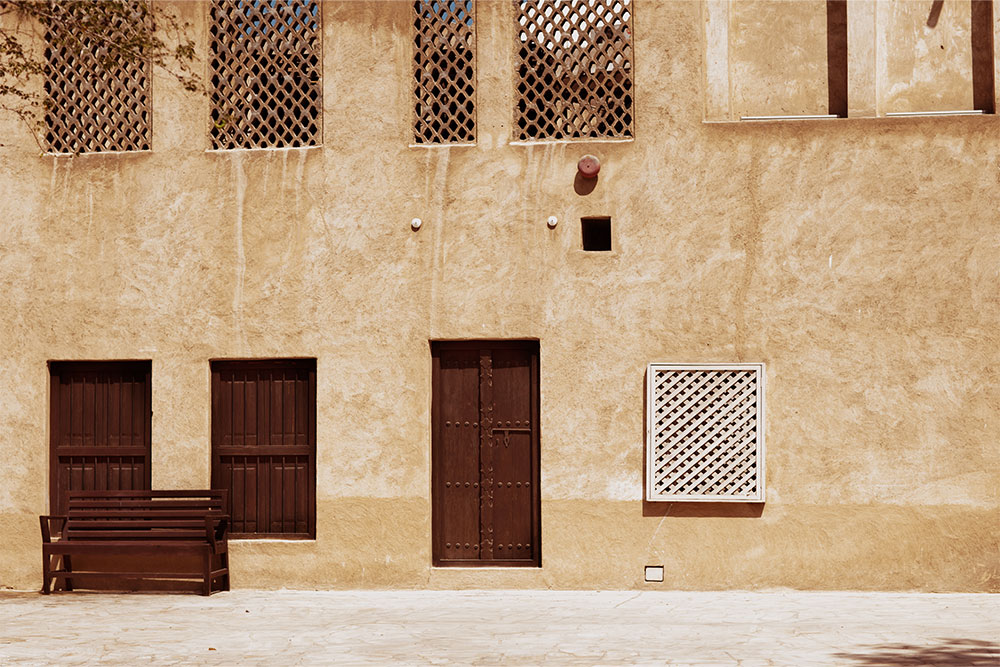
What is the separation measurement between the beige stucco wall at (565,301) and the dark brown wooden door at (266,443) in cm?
21

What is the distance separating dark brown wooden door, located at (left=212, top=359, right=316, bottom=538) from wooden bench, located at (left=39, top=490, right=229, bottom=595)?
12.3 inches

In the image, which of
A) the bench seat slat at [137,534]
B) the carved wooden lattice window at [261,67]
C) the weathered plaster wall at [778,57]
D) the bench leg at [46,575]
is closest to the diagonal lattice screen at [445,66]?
the carved wooden lattice window at [261,67]

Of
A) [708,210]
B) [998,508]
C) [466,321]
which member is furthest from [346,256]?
[998,508]

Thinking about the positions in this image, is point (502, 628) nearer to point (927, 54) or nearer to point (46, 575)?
point (46, 575)

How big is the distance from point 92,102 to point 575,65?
4376 mm

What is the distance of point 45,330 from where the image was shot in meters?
12.1

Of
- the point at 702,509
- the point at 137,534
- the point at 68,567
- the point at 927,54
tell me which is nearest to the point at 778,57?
the point at 927,54

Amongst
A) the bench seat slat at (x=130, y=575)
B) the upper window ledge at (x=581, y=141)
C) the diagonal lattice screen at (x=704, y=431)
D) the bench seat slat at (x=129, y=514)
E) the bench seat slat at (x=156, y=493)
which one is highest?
the upper window ledge at (x=581, y=141)

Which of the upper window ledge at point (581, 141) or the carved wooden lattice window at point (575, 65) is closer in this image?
the upper window ledge at point (581, 141)

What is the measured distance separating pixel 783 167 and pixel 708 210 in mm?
712

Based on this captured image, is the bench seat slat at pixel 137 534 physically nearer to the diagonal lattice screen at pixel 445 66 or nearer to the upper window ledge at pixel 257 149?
the upper window ledge at pixel 257 149

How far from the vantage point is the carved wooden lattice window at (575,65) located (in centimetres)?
1173

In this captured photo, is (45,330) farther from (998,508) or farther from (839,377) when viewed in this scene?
(998,508)

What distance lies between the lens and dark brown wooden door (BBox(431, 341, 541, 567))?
11.7 metres
